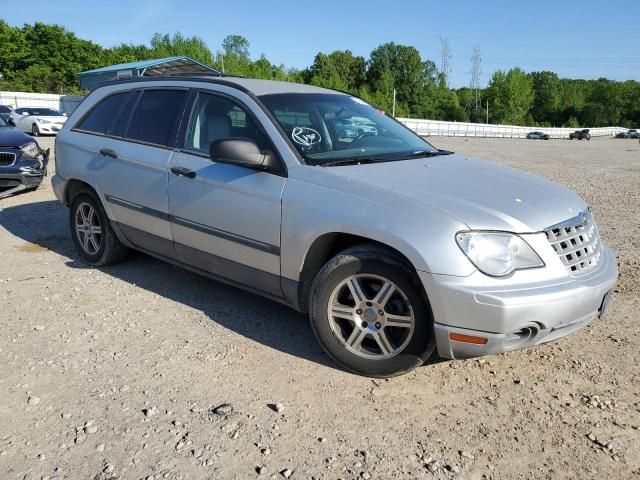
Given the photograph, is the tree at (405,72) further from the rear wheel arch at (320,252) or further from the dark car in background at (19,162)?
the rear wheel arch at (320,252)

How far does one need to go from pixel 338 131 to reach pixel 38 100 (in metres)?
50.7

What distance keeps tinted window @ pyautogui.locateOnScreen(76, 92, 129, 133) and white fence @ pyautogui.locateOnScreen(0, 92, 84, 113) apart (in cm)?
4308

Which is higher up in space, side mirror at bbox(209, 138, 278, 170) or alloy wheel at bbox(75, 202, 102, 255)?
side mirror at bbox(209, 138, 278, 170)

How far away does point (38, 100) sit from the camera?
47469mm

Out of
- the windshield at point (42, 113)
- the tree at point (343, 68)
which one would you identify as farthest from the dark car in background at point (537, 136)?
the windshield at point (42, 113)

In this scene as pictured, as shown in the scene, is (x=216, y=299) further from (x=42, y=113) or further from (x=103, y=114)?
(x=42, y=113)

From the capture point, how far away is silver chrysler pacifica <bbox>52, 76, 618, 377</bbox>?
2.97m

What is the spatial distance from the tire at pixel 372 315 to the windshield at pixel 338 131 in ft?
2.62

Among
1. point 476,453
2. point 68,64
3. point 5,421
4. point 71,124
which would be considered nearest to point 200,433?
point 5,421

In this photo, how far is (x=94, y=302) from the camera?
456 centimetres

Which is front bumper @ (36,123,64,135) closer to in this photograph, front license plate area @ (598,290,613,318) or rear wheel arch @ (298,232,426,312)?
rear wheel arch @ (298,232,426,312)

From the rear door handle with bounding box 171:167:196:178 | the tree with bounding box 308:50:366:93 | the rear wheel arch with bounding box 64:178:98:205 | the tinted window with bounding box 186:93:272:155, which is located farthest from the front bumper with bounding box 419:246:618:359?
the tree with bounding box 308:50:366:93

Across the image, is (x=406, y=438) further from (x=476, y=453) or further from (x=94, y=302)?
(x=94, y=302)

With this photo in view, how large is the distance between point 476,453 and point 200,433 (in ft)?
4.48
